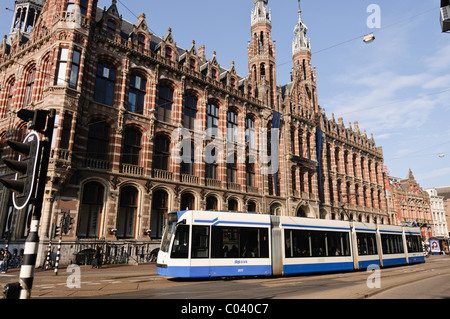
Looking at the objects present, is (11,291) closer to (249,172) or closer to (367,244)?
(367,244)

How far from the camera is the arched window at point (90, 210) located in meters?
20.7

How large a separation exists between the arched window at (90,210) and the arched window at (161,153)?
5.27 m

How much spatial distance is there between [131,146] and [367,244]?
736 inches

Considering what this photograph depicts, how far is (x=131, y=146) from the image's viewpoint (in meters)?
24.3

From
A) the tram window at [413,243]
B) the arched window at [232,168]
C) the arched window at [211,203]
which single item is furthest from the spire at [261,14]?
the tram window at [413,243]

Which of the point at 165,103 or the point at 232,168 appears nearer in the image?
the point at 165,103

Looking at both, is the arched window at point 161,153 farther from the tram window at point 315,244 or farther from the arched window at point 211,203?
the tram window at point 315,244

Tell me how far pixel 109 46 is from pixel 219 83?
38.0ft

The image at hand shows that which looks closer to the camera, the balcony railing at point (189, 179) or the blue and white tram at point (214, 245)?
the blue and white tram at point (214, 245)

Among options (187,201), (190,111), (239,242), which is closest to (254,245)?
(239,242)

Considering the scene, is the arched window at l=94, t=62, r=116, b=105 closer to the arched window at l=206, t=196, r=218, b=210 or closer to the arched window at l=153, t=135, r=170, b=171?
the arched window at l=153, t=135, r=170, b=171

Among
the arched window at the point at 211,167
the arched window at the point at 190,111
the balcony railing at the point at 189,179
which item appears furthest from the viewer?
the arched window at the point at 211,167

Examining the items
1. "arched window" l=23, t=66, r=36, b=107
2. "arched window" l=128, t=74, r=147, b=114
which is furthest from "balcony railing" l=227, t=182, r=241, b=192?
"arched window" l=23, t=66, r=36, b=107
